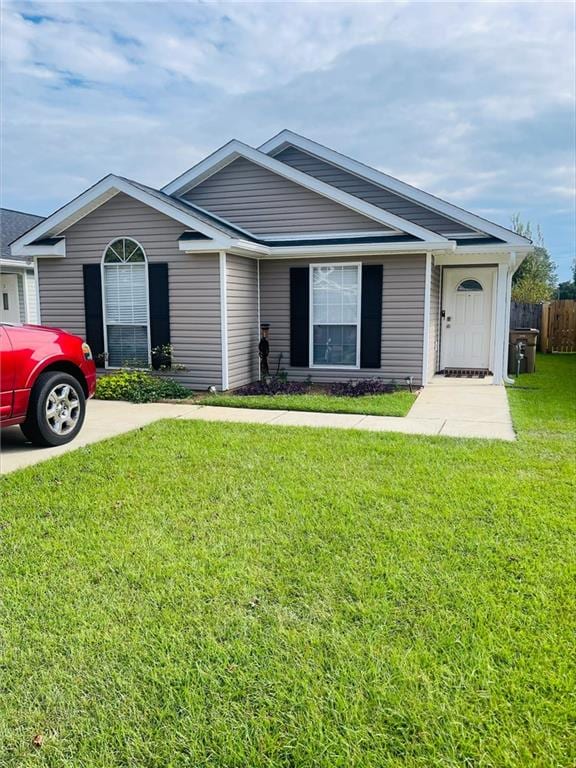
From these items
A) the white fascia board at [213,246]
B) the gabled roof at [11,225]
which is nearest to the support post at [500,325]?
the white fascia board at [213,246]

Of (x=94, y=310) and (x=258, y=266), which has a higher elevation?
(x=258, y=266)

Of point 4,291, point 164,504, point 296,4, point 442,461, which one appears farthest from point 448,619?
point 4,291

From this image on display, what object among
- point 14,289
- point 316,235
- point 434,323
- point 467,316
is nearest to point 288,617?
point 316,235

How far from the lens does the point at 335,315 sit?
437 inches

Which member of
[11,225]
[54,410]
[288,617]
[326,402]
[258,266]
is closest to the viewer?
[288,617]

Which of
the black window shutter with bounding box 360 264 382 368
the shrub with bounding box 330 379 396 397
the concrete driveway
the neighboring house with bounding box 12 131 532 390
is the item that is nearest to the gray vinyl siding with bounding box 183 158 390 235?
the neighboring house with bounding box 12 131 532 390

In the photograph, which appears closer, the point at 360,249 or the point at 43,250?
the point at 360,249

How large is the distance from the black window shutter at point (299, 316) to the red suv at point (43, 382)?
5046 mm

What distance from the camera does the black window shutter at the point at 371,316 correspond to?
35.0 feet

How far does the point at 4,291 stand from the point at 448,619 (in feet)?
63.3

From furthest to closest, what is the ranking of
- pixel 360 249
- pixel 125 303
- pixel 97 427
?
pixel 125 303, pixel 360 249, pixel 97 427

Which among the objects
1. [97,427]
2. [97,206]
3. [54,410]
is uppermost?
[97,206]

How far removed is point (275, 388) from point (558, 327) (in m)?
14.4

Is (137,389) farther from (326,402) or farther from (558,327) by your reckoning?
(558,327)
